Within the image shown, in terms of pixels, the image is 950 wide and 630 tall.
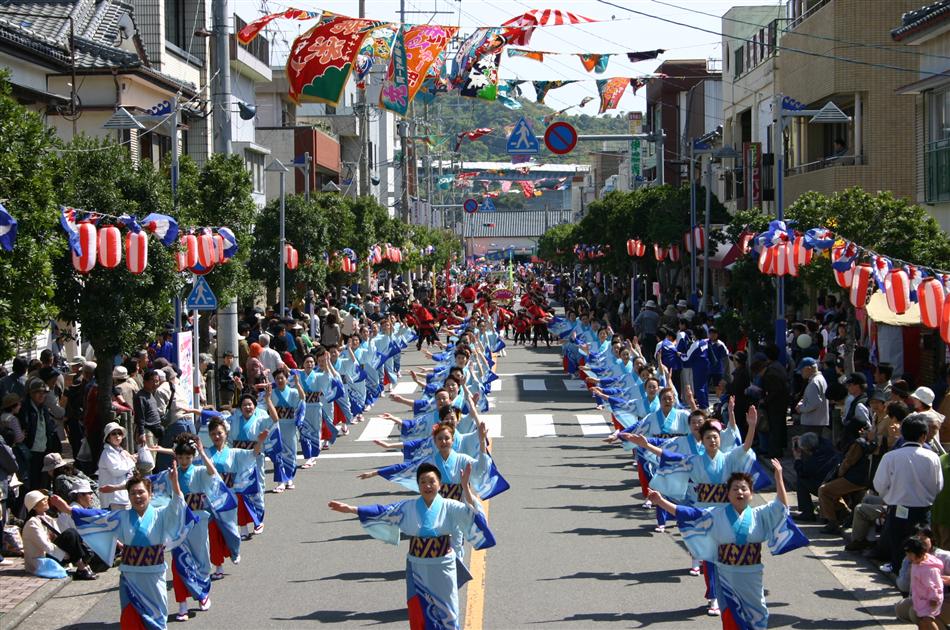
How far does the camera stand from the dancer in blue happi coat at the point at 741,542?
9031mm

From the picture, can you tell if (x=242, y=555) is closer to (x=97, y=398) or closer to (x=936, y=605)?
(x=97, y=398)

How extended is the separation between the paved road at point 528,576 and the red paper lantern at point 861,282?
356cm

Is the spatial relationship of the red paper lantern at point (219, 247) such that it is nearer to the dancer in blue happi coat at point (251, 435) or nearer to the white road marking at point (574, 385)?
the dancer in blue happi coat at point (251, 435)

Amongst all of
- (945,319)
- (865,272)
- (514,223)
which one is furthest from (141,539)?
(514,223)

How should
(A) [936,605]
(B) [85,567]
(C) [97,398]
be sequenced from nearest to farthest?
1. (A) [936,605]
2. (B) [85,567]
3. (C) [97,398]

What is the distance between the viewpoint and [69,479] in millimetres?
11992

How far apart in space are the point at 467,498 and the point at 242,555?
13.2ft

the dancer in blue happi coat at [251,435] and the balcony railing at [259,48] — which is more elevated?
the balcony railing at [259,48]

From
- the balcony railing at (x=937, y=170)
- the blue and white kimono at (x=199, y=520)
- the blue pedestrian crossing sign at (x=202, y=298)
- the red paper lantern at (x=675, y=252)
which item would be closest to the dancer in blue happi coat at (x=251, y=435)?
the blue and white kimono at (x=199, y=520)

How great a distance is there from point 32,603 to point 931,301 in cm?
894

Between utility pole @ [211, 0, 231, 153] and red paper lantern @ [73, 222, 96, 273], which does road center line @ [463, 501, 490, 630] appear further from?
utility pole @ [211, 0, 231, 153]

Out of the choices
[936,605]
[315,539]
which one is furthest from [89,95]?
[936,605]

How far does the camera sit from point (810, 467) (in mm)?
13875

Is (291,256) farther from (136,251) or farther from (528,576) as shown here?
(528,576)
